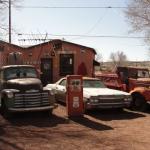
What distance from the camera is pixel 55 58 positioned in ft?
107

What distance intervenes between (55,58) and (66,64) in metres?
1.00

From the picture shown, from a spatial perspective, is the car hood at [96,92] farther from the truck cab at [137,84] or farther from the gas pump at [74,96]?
the truck cab at [137,84]

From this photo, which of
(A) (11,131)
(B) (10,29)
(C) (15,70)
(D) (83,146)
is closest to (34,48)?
(B) (10,29)

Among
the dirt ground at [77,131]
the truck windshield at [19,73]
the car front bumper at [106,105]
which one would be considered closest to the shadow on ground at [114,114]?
the dirt ground at [77,131]

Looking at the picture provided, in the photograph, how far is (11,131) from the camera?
12039 mm

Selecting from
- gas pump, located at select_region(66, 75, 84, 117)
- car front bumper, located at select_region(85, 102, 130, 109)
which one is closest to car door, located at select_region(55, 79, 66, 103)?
car front bumper, located at select_region(85, 102, 130, 109)

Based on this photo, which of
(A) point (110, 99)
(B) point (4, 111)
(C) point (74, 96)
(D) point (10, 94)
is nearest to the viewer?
(D) point (10, 94)

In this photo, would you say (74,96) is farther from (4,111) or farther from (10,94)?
(4,111)

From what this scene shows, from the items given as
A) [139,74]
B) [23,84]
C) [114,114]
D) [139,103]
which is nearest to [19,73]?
[23,84]

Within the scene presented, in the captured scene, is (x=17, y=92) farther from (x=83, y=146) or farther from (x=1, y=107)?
(x=83, y=146)

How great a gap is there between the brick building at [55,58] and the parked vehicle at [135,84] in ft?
38.5

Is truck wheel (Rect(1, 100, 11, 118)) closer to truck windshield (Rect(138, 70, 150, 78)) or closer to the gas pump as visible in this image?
the gas pump

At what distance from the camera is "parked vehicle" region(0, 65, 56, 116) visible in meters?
14.1

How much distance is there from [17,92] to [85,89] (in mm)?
3171
